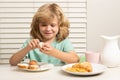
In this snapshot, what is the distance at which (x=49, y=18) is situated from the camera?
156cm

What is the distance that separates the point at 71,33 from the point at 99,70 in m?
1.19

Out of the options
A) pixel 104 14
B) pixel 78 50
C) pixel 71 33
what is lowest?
pixel 78 50

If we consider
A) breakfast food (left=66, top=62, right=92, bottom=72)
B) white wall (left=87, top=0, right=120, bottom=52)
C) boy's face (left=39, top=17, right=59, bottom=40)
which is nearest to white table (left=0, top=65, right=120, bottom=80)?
breakfast food (left=66, top=62, right=92, bottom=72)

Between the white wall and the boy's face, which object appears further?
the white wall

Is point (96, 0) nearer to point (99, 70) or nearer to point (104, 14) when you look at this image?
point (104, 14)

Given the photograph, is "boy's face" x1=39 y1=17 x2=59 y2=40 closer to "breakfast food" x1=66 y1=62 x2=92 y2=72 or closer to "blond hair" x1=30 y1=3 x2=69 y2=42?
"blond hair" x1=30 y1=3 x2=69 y2=42

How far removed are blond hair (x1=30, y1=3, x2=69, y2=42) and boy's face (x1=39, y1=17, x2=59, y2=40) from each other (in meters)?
0.02

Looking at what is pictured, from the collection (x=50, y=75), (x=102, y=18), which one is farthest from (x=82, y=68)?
(x=102, y=18)

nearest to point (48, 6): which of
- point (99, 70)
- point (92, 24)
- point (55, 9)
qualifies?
point (55, 9)

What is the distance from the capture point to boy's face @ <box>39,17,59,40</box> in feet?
5.14

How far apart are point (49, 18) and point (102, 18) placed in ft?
2.98

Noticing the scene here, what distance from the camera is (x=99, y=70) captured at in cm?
121

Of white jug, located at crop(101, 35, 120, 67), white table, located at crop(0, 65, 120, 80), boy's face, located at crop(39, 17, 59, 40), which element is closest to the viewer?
white table, located at crop(0, 65, 120, 80)

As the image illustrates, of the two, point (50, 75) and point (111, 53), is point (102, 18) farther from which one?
point (50, 75)
